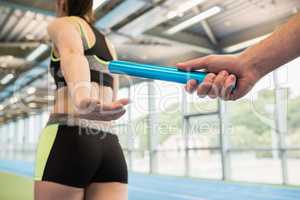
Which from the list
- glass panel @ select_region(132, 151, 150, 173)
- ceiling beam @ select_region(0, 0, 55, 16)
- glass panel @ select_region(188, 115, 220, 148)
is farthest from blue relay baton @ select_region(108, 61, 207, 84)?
glass panel @ select_region(132, 151, 150, 173)

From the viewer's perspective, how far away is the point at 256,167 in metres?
7.67

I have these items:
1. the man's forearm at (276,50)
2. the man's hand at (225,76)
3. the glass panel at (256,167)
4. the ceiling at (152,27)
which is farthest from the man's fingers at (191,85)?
the glass panel at (256,167)

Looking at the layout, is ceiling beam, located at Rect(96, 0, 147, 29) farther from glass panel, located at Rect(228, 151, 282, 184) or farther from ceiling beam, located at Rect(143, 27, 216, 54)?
glass panel, located at Rect(228, 151, 282, 184)

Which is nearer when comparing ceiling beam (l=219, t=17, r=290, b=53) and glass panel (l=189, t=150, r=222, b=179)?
ceiling beam (l=219, t=17, r=290, b=53)

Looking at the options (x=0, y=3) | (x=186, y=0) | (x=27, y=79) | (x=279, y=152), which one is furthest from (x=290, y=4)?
(x=27, y=79)

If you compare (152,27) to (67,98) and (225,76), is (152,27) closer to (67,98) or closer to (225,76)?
(67,98)

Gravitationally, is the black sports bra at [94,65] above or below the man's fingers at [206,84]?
above

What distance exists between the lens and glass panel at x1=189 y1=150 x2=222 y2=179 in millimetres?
8242

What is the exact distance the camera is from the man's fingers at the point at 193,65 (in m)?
0.85

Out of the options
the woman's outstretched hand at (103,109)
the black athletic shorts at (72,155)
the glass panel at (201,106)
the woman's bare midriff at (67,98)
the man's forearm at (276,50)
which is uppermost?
the glass panel at (201,106)

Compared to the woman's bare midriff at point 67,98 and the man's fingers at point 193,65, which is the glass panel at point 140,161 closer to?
the woman's bare midriff at point 67,98

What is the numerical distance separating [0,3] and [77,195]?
16.9 feet

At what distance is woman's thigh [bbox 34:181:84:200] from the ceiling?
14.5 feet

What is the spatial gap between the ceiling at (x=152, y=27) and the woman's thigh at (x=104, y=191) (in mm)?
4318
